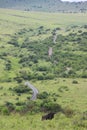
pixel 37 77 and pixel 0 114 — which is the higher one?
pixel 0 114

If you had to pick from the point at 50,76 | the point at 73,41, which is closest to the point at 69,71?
the point at 50,76

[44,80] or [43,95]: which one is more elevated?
[43,95]

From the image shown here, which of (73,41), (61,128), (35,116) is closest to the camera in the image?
(61,128)

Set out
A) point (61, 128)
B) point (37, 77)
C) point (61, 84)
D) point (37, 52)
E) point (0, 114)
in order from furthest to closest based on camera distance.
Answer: point (37, 52)
point (37, 77)
point (61, 84)
point (0, 114)
point (61, 128)

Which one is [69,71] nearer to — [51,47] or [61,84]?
[61,84]

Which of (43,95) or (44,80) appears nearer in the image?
(43,95)

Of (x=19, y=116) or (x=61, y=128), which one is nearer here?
(x=61, y=128)

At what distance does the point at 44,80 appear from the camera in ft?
334

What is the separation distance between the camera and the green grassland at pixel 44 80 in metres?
49.9

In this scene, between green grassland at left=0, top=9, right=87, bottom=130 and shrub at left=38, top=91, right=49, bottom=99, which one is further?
shrub at left=38, top=91, right=49, bottom=99

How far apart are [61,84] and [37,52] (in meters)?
61.3

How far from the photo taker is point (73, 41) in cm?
16888

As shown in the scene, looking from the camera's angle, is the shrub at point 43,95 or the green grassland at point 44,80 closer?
the green grassland at point 44,80

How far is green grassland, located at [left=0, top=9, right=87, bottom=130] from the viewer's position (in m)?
49.9
